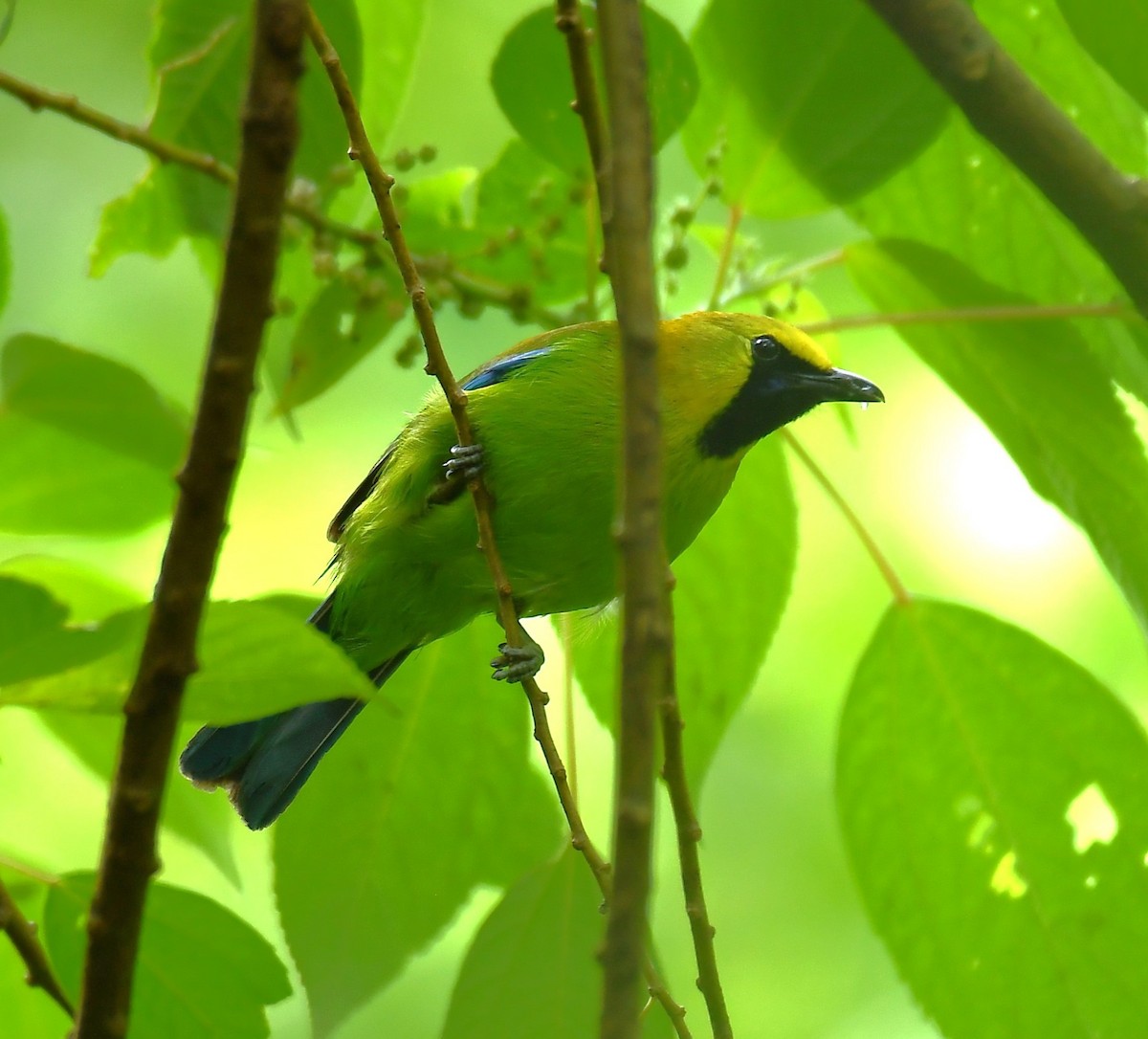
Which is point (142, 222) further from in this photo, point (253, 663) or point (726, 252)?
point (253, 663)

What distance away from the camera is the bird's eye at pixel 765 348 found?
3.60 m

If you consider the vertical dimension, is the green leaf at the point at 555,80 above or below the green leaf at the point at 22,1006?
above

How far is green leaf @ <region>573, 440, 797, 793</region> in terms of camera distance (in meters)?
2.58

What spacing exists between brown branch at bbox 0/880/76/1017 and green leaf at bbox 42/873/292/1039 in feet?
0.54

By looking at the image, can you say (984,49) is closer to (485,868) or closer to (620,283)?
(620,283)

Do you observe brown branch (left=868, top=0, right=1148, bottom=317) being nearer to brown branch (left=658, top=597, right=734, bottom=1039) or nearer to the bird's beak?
brown branch (left=658, top=597, right=734, bottom=1039)

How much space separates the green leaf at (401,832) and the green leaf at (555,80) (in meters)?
1.09

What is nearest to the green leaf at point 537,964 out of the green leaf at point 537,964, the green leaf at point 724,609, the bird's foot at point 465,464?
the green leaf at point 537,964

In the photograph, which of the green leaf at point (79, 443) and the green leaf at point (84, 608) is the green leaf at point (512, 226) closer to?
the green leaf at point (79, 443)

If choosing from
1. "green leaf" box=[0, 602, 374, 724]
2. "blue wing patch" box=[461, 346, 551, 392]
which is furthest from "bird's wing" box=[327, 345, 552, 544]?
"green leaf" box=[0, 602, 374, 724]

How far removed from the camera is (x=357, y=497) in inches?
149

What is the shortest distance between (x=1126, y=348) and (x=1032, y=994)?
1.11 m

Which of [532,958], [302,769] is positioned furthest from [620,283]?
[302,769]

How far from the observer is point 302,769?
11.1 ft
